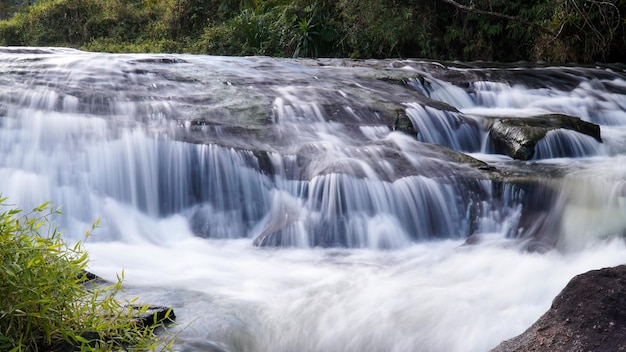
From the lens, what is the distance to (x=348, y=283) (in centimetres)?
480

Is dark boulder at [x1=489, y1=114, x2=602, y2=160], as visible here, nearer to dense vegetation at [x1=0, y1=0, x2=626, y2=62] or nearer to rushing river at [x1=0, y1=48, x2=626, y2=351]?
rushing river at [x1=0, y1=48, x2=626, y2=351]

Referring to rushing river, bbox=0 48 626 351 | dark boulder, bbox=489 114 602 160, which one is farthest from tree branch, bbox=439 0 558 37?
dark boulder, bbox=489 114 602 160

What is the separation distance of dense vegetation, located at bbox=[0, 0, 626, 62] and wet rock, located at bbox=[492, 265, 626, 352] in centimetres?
1021

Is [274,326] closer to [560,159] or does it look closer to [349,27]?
[560,159]

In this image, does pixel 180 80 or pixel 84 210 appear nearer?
pixel 84 210

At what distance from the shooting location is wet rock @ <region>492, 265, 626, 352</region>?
287cm

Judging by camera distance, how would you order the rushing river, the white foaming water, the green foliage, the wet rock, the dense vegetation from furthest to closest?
the dense vegetation → the rushing river → the white foaming water → the wet rock → the green foliage

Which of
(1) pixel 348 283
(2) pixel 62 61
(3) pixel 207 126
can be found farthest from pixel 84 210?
(2) pixel 62 61

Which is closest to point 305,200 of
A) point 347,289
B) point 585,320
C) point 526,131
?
point 347,289

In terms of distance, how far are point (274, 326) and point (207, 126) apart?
142 inches

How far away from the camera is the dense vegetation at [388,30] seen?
12.8 m

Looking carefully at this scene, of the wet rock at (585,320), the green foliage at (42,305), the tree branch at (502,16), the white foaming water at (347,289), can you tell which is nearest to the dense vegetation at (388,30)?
the tree branch at (502,16)

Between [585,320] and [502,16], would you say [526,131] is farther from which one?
[502,16]

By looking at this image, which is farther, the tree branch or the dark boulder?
the tree branch
